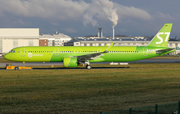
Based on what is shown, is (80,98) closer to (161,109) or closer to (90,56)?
(161,109)

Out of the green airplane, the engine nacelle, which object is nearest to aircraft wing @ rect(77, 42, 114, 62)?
the green airplane

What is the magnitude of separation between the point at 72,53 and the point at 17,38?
290 ft

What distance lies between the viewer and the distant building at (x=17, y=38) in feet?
418

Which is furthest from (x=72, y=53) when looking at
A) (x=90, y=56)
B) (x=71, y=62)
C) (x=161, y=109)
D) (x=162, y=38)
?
(x=161, y=109)

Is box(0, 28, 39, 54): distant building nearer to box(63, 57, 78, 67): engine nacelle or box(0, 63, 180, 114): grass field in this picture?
box(63, 57, 78, 67): engine nacelle

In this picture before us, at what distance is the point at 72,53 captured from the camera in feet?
152

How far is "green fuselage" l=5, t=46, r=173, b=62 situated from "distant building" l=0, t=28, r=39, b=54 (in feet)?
270

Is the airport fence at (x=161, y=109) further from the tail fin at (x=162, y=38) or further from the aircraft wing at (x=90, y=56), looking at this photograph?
the tail fin at (x=162, y=38)

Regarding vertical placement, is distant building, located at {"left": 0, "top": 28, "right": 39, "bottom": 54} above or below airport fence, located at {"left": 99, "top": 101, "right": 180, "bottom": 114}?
above

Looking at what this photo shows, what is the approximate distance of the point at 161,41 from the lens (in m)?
48.5

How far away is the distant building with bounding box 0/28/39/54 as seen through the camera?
Answer: 418ft

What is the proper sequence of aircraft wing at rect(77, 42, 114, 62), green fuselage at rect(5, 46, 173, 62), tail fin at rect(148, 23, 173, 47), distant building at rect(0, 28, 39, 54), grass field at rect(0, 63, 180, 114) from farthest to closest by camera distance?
distant building at rect(0, 28, 39, 54) → tail fin at rect(148, 23, 173, 47) → green fuselage at rect(5, 46, 173, 62) → aircraft wing at rect(77, 42, 114, 62) → grass field at rect(0, 63, 180, 114)

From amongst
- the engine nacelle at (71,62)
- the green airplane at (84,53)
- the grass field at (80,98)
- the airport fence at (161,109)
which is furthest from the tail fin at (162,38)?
the airport fence at (161,109)

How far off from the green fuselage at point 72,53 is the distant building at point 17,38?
82270 millimetres
